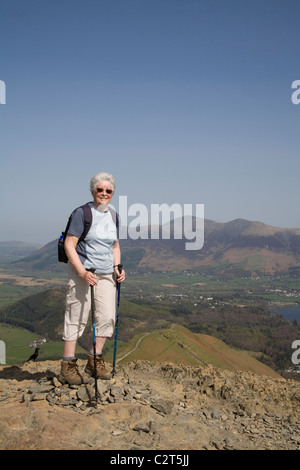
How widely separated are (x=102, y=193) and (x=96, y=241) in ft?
3.57

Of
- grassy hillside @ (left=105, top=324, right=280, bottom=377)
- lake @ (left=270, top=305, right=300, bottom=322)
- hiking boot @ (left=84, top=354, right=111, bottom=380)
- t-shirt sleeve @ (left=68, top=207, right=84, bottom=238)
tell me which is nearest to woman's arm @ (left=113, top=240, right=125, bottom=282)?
t-shirt sleeve @ (left=68, top=207, right=84, bottom=238)

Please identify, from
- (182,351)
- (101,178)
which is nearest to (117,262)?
(101,178)

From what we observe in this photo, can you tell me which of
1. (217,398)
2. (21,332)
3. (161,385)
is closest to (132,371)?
(161,385)

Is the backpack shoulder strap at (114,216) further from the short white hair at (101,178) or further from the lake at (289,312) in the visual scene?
the lake at (289,312)

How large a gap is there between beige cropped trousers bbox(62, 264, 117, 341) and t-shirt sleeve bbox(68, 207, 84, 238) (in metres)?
0.79

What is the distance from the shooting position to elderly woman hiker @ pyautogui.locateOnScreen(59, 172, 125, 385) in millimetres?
7348

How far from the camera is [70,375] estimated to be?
755cm

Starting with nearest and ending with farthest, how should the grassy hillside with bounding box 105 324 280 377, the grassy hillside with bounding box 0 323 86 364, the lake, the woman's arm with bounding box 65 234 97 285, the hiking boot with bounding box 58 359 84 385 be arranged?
the woman's arm with bounding box 65 234 97 285, the hiking boot with bounding box 58 359 84 385, the grassy hillside with bounding box 105 324 280 377, the grassy hillside with bounding box 0 323 86 364, the lake

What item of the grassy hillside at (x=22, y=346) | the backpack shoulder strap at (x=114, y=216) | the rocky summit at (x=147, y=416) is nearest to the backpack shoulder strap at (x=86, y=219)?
the backpack shoulder strap at (x=114, y=216)

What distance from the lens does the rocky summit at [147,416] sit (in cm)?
578

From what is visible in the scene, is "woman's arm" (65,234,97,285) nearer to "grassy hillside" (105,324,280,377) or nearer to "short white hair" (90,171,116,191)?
"short white hair" (90,171,116,191)

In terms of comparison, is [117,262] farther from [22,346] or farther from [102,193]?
[22,346]

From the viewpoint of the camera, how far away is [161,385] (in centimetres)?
955

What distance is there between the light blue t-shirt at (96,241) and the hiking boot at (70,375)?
2.23m
